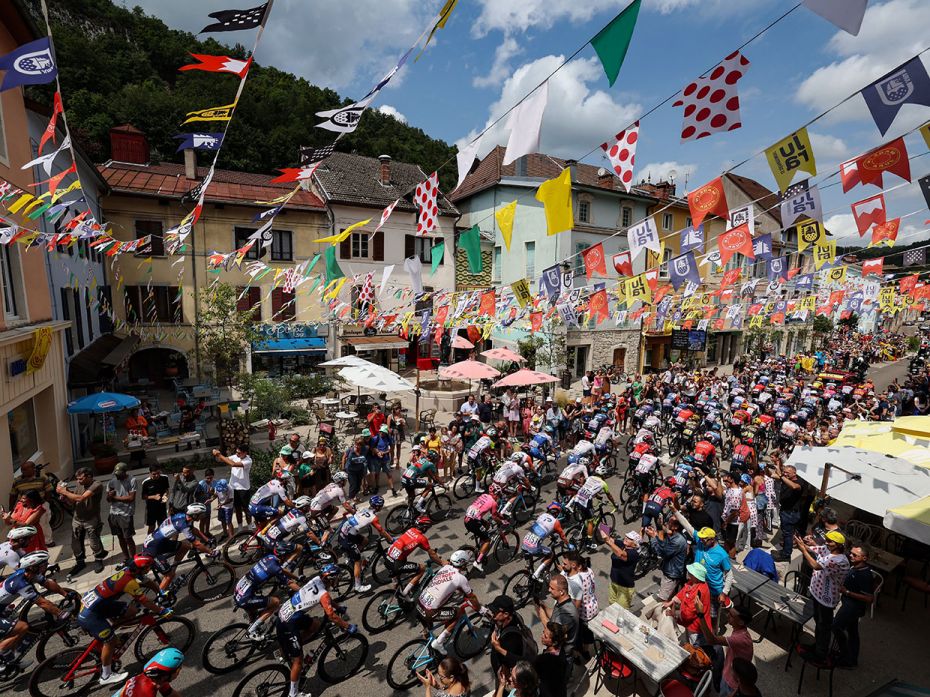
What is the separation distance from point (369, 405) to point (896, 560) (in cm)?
1543

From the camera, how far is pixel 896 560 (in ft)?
25.4

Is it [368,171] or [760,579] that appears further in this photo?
[368,171]

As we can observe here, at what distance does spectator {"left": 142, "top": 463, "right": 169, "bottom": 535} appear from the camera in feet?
27.8

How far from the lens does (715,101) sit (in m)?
6.17

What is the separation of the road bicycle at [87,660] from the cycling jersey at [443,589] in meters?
3.56

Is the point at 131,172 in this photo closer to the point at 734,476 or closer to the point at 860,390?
the point at 734,476

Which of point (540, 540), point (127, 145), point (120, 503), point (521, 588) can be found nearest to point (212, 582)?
point (120, 503)

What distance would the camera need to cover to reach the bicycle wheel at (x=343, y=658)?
5922 millimetres

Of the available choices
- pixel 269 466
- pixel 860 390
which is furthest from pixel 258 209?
pixel 860 390

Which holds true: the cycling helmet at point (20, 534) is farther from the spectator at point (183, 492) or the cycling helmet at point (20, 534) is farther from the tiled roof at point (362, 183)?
the tiled roof at point (362, 183)

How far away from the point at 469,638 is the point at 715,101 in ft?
27.5

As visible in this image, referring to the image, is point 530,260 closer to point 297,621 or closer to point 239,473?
point 239,473

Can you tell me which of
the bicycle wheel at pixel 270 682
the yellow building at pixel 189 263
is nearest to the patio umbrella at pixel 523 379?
the yellow building at pixel 189 263

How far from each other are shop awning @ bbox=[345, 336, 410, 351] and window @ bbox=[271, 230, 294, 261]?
564 cm
